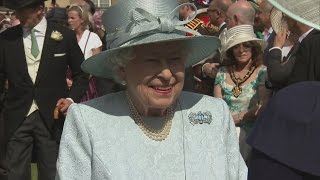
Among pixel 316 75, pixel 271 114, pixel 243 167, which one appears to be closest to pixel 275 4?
pixel 271 114

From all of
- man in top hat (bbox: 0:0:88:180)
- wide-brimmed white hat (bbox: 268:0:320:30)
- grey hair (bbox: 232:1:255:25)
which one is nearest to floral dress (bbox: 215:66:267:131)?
grey hair (bbox: 232:1:255:25)

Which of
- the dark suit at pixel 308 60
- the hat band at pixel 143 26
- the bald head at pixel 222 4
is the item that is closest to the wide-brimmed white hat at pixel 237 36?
the dark suit at pixel 308 60

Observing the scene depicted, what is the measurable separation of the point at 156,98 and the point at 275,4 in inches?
50.2

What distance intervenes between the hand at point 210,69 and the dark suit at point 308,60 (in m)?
1.54

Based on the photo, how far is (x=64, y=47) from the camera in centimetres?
549

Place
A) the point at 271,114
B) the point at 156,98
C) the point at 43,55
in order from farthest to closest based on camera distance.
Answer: the point at 43,55
the point at 156,98
the point at 271,114

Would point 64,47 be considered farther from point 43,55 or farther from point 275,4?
point 275,4

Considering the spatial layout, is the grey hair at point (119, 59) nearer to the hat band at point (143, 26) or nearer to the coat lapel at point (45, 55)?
the hat band at point (143, 26)

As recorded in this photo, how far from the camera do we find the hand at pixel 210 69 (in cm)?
569

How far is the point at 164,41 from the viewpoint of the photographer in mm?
2268

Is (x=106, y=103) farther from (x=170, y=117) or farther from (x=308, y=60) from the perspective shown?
(x=308, y=60)

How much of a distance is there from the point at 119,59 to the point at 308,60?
6.63ft

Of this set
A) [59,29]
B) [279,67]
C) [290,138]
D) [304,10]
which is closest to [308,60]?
[279,67]

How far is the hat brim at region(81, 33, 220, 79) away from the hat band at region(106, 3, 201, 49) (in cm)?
2
